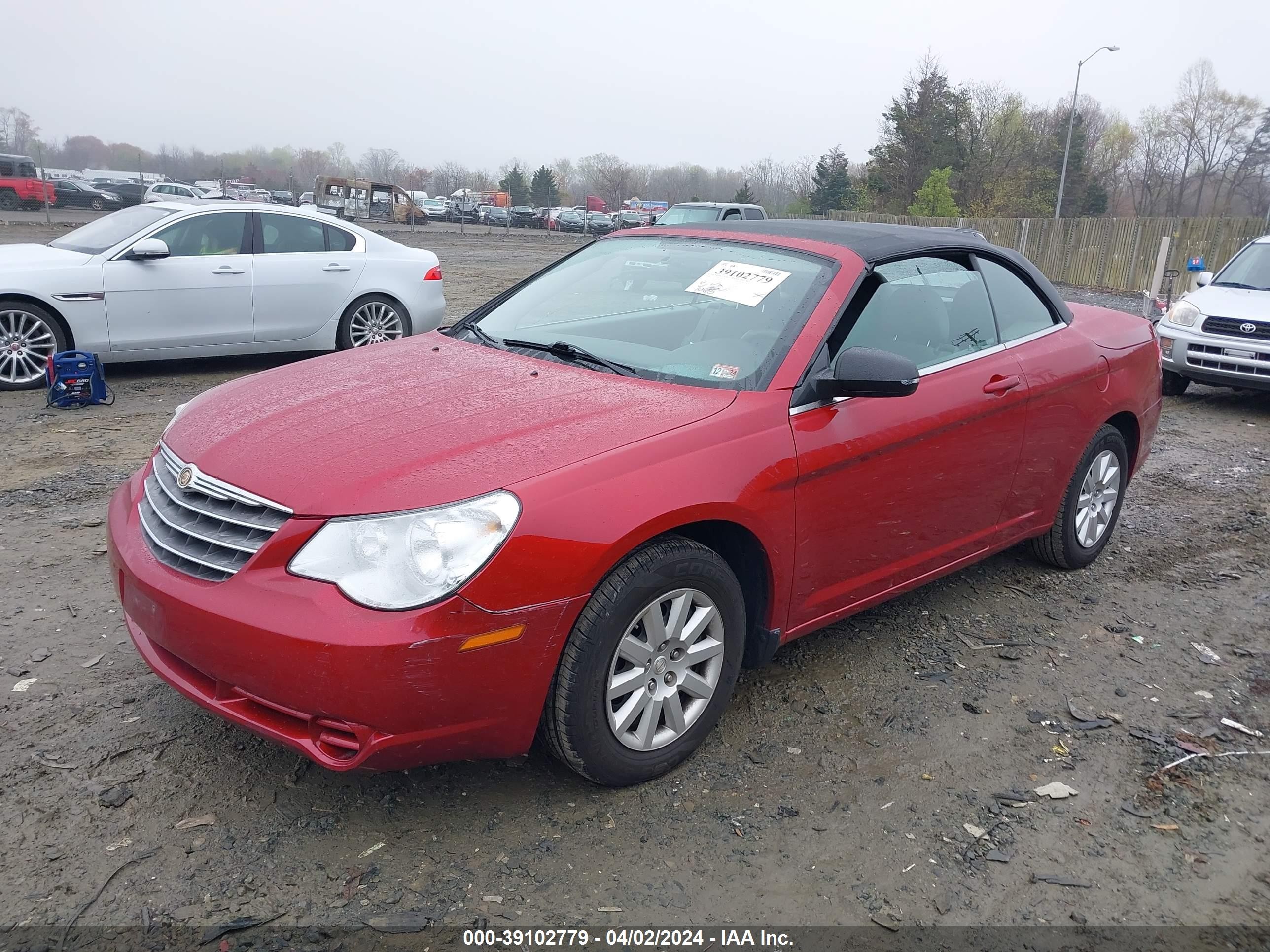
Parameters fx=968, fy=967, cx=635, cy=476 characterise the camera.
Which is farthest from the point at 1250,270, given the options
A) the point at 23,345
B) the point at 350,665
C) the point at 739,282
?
the point at 23,345

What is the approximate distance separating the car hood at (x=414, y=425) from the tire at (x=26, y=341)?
5.37 m

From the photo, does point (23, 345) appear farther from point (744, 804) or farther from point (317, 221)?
point (744, 804)

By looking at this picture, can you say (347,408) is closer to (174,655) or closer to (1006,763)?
(174,655)

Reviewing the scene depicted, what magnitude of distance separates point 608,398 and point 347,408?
0.85 meters

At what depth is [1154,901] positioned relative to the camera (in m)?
2.58

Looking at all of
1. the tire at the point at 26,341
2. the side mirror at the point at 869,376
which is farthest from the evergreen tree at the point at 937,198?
the side mirror at the point at 869,376

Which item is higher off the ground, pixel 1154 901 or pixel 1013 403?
pixel 1013 403

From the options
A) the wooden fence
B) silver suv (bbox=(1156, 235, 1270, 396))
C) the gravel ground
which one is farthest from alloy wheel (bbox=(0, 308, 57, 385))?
the wooden fence

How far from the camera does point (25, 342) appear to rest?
7.88 m

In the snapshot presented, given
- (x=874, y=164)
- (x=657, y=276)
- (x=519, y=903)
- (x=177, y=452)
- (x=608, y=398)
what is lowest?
(x=519, y=903)

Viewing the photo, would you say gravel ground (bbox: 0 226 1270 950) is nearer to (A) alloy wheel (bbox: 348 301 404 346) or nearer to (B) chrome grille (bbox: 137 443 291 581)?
(B) chrome grille (bbox: 137 443 291 581)

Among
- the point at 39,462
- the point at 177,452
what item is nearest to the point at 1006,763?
the point at 177,452

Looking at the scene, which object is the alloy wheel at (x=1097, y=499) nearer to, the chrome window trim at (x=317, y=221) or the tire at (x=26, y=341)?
the chrome window trim at (x=317, y=221)

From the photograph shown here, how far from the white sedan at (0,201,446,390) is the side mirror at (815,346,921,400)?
6.91 m
